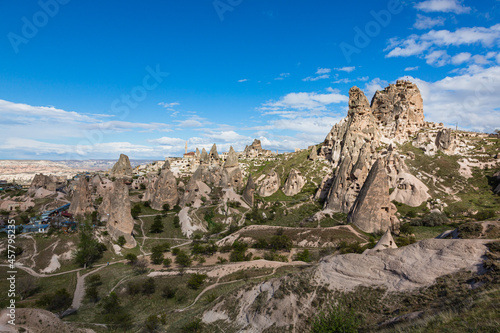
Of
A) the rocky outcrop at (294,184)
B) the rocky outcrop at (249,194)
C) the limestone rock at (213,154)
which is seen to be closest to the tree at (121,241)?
the rocky outcrop at (249,194)

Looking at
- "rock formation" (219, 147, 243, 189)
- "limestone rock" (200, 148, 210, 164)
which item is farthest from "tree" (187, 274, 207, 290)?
"limestone rock" (200, 148, 210, 164)

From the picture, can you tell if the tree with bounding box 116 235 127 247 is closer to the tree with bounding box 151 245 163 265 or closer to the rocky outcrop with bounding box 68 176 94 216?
the tree with bounding box 151 245 163 265

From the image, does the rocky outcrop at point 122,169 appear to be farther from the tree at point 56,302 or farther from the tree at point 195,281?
the tree at point 195,281

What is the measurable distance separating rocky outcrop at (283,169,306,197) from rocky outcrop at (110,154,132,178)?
55.3 metres

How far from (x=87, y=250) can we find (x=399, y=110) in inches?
3158

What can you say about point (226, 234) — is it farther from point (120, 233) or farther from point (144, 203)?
point (144, 203)

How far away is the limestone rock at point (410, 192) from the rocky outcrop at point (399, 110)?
80.7 ft

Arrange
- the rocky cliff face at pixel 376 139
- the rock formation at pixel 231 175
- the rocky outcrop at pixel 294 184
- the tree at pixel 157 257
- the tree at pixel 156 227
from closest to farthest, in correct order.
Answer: the tree at pixel 157 257 → the tree at pixel 156 227 → the rocky cliff face at pixel 376 139 → the rocky outcrop at pixel 294 184 → the rock formation at pixel 231 175

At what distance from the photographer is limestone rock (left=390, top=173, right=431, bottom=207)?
1826 inches

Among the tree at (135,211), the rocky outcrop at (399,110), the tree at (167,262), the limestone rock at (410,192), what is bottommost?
the tree at (167,262)

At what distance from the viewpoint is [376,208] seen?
35719mm

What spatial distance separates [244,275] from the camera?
83.4 feet

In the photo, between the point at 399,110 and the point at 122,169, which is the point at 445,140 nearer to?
the point at 399,110

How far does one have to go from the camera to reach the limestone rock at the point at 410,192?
46.4 meters
